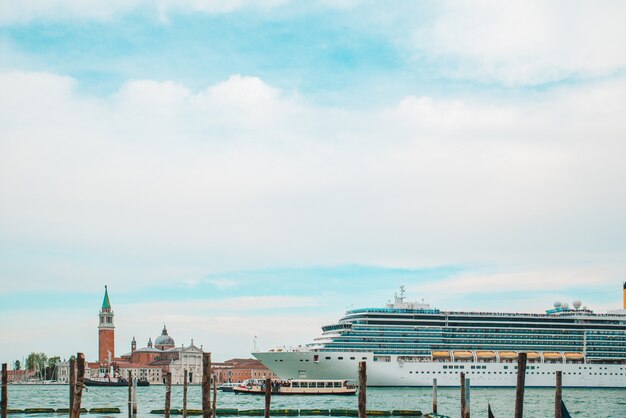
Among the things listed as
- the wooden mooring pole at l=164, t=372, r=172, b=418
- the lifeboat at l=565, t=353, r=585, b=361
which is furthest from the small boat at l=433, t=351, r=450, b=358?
the wooden mooring pole at l=164, t=372, r=172, b=418

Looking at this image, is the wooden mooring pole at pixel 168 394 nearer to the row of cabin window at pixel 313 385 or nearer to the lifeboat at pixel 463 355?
the row of cabin window at pixel 313 385

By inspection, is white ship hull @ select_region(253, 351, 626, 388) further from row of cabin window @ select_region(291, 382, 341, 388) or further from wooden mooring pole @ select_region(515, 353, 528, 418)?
wooden mooring pole @ select_region(515, 353, 528, 418)

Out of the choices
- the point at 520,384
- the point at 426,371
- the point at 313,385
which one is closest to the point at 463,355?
the point at 426,371

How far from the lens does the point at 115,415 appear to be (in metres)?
48.4

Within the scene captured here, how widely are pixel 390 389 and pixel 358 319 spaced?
285 inches

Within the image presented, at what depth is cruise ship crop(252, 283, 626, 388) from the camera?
81.6 meters

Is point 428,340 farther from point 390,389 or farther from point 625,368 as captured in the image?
point 625,368

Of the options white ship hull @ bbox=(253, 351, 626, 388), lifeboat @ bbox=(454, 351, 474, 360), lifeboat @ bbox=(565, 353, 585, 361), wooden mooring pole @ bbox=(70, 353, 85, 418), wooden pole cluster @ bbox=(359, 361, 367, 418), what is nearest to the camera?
wooden mooring pole @ bbox=(70, 353, 85, 418)

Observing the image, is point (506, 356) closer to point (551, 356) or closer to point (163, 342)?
point (551, 356)

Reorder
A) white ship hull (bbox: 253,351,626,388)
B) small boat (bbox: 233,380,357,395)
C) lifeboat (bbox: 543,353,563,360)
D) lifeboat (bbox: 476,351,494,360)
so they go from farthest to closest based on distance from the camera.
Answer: lifeboat (bbox: 543,353,563,360)
lifeboat (bbox: 476,351,494,360)
white ship hull (bbox: 253,351,626,388)
small boat (bbox: 233,380,357,395)

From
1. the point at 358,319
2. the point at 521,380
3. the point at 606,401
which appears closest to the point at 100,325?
the point at 358,319

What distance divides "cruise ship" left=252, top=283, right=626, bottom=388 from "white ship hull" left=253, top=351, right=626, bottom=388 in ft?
0.29

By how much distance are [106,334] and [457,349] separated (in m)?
113

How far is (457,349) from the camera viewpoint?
85375mm
